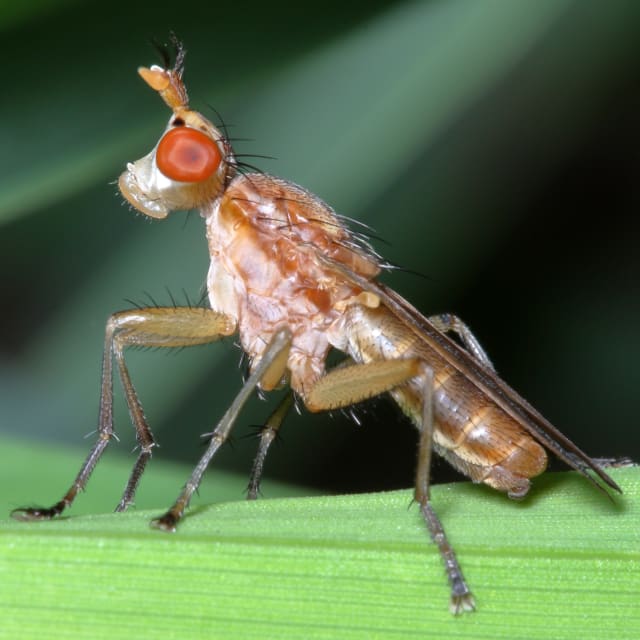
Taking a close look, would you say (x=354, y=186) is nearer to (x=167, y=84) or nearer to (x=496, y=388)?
(x=167, y=84)

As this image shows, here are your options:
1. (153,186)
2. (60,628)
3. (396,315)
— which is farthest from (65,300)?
(60,628)

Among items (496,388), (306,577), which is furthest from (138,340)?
(306,577)

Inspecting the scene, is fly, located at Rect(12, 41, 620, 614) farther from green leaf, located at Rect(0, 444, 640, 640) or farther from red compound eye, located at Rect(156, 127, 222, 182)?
green leaf, located at Rect(0, 444, 640, 640)

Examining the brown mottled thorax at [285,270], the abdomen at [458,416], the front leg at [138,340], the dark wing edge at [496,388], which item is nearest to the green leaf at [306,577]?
the dark wing edge at [496,388]

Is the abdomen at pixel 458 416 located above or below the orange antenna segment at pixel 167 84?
below

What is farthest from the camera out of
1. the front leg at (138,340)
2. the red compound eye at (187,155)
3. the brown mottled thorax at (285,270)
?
the brown mottled thorax at (285,270)

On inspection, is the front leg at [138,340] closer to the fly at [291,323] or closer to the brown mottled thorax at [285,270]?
the fly at [291,323]
